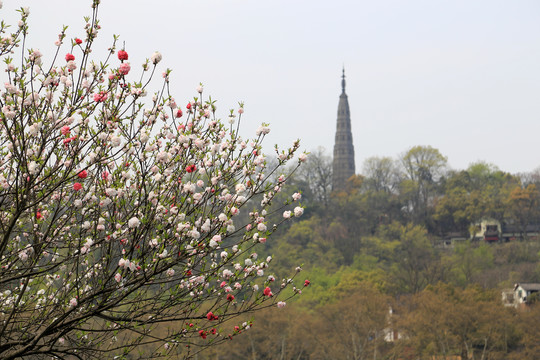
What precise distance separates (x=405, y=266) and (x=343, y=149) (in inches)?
1937

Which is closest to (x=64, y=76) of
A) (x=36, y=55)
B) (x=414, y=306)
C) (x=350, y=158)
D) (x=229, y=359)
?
(x=36, y=55)

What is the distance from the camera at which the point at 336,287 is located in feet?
166

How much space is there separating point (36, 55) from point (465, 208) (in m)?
72.2

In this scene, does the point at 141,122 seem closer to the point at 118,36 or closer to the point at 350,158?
the point at 118,36

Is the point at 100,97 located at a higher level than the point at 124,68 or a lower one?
lower

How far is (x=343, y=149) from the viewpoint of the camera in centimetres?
10688

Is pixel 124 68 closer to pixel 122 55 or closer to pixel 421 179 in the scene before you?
pixel 122 55

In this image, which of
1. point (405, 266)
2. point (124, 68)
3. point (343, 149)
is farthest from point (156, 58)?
point (343, 149)

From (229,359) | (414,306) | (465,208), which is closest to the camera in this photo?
(229,359)

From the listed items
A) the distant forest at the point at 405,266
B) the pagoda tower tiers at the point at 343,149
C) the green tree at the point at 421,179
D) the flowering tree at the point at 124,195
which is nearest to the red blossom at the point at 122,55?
the flowering tree at the point at 124,195

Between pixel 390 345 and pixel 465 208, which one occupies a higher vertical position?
pixel 465 208

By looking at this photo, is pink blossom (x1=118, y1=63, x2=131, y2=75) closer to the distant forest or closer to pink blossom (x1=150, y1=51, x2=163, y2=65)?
pink blossom (x1=150, y1=51, x2=163, y2=65)

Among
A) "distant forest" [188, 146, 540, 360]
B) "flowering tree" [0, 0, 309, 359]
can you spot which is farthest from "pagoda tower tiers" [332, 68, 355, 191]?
"flowering tree" [0, 0, 309, 359]

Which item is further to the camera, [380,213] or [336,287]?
[380,213]
